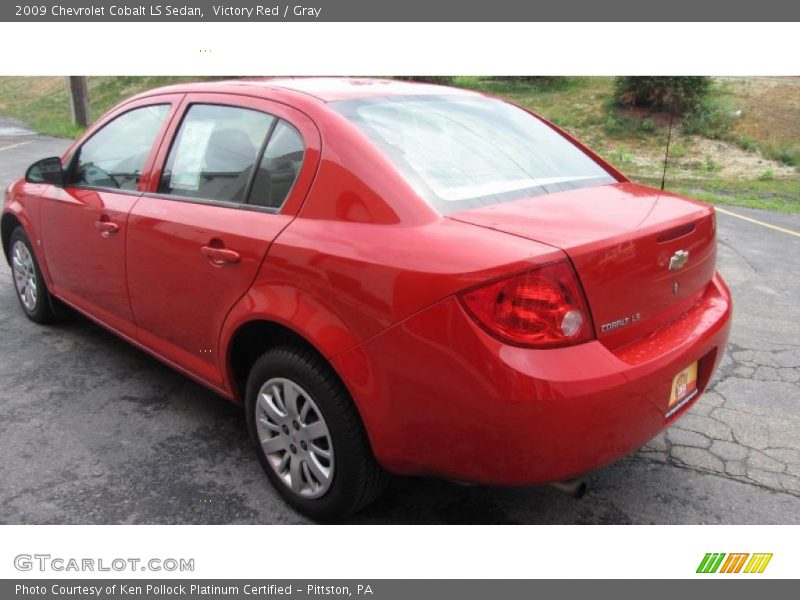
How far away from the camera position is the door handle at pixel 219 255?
2.66 metres

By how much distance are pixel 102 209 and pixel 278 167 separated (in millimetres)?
1321

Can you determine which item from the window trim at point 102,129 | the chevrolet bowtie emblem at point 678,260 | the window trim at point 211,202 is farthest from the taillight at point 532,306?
the window trim at point 102,129

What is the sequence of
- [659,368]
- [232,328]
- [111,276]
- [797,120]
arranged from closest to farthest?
1. [659,368]
2. [232,328]
3. [111,276]
4. [797,120]

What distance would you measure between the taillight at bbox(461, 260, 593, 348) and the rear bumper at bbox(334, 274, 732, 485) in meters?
0.04

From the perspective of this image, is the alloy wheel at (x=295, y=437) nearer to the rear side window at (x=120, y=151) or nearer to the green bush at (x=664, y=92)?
the rear side window at (x=120, y=151)

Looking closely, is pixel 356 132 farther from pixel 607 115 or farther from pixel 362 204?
pixel 607 115

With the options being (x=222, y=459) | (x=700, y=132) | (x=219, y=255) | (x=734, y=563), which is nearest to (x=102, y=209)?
(x=219, y=255)

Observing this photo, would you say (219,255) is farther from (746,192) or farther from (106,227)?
(746,192)

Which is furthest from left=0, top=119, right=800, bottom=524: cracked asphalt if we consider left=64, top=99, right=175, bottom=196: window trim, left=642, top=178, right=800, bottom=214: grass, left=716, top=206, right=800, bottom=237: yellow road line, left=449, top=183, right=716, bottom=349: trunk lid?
left=642, top=178, right=800, bottom=214: grass

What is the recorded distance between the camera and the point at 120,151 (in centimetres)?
362

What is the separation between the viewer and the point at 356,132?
2490mm

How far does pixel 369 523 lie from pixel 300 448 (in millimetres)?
400

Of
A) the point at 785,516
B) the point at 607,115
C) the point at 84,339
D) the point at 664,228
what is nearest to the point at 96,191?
the point at 84,339

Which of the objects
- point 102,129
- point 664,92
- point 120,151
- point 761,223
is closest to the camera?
point 120,151
